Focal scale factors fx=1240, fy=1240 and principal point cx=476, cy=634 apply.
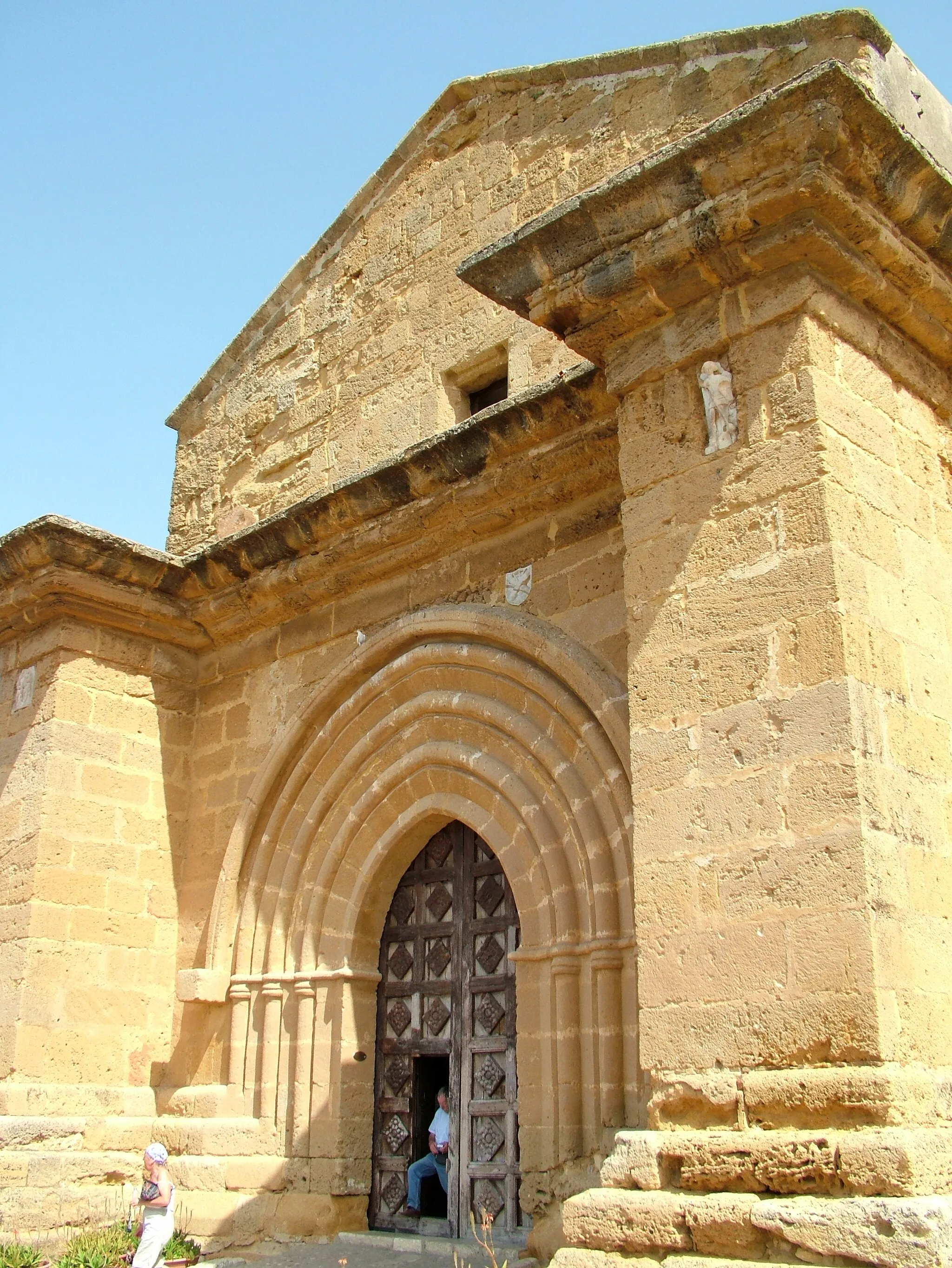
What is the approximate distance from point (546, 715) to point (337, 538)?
1.57 m

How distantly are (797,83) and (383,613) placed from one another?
10.5ft

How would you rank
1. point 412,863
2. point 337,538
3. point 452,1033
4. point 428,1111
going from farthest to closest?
1. point 337,538
2. point 412,863
3. point 428,1111
4. point 452,1033

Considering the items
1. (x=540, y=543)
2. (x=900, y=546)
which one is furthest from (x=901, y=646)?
(x=540, y=543)

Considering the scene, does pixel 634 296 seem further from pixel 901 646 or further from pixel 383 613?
pixel 383 613

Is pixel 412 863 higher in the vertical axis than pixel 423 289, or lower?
lower

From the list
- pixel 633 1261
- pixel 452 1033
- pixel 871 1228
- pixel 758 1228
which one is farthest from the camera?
pixel 452 1033

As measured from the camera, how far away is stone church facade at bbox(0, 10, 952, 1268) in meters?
3.18

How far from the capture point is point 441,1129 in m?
5.34

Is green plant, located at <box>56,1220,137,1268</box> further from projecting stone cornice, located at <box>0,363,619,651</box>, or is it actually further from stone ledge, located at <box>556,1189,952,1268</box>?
projecting stone cornice, located at <box>0,363,619,651</box>

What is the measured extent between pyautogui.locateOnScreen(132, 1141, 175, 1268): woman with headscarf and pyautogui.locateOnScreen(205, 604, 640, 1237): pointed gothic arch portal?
0.65 metres

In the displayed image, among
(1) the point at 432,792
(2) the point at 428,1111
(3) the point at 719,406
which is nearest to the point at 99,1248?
(2) the point at 428,1111

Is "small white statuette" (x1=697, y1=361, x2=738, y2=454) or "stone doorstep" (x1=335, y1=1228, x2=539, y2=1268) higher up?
"small white statuette" (x1=697, y1=361, x2=738, y2=454)

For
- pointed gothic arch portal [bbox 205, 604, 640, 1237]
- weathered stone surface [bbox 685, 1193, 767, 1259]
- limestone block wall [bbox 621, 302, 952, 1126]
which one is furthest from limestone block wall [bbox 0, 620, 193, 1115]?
weathered stone surface [bbox 685, 1193, 767, 1259]

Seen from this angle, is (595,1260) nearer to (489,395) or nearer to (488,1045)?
(488,1045)
